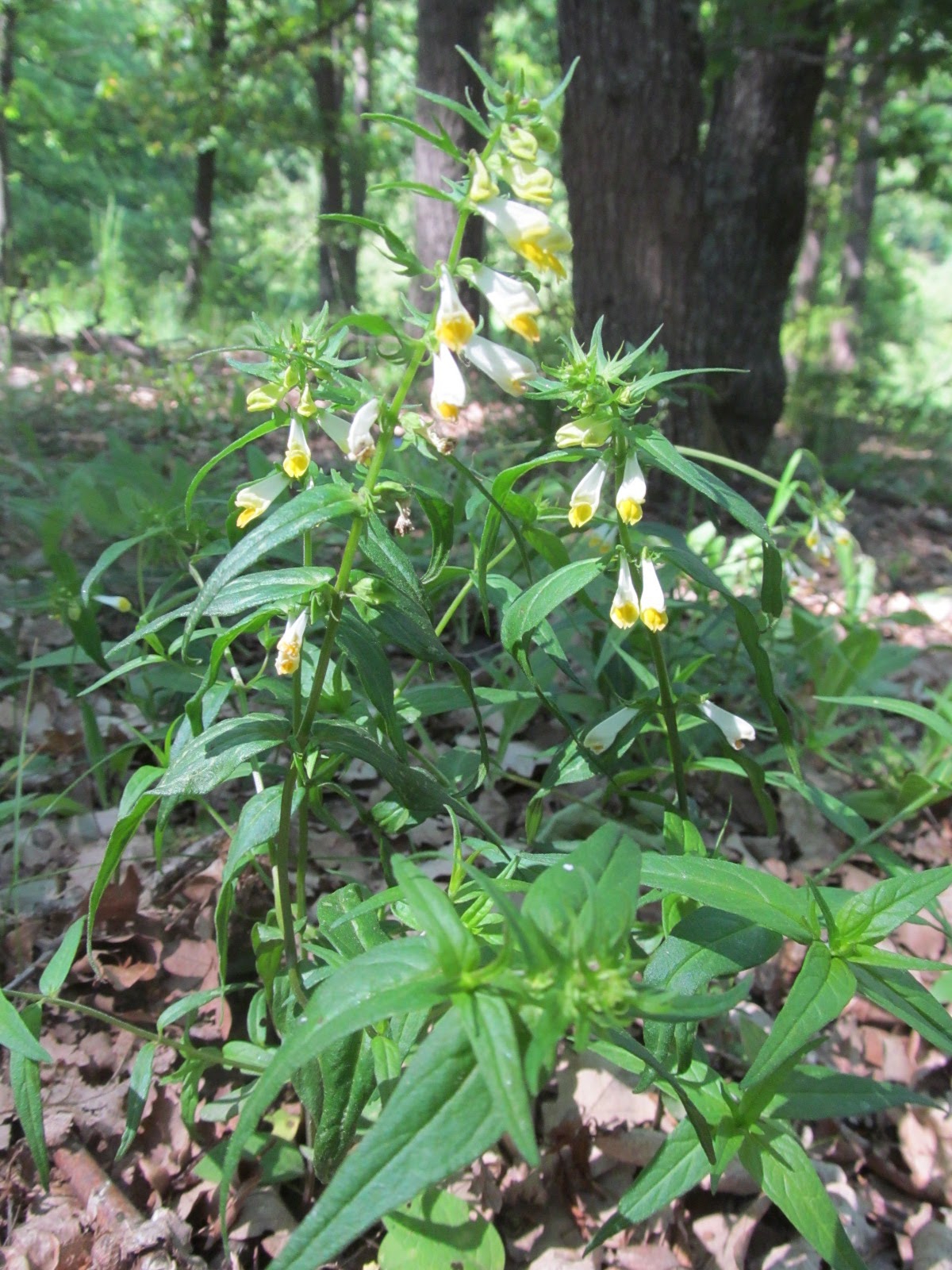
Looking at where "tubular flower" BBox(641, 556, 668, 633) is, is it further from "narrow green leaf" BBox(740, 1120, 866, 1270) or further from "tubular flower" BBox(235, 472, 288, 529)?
"narrow green leaf" BBox(740, 1120, 866, 1270)

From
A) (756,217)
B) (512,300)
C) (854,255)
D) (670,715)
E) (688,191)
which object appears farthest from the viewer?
(854,255)

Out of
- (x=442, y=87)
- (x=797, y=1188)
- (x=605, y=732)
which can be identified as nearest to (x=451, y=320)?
(x=605, y=732)

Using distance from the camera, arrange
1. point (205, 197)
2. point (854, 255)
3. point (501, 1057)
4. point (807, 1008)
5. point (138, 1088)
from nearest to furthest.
Answer: point (501, 1057) < point (807, 1008) < point (138, 1088) < point (205, 197) < point (854, 255)

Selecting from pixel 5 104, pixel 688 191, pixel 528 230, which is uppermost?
pixel 5 104

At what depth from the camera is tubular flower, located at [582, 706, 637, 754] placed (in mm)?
1513

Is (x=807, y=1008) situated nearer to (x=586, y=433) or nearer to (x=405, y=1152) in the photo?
(x=405, y=1152)

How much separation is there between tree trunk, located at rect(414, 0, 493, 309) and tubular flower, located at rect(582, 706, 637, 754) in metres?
4.42

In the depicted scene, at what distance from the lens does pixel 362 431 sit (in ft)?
4.00

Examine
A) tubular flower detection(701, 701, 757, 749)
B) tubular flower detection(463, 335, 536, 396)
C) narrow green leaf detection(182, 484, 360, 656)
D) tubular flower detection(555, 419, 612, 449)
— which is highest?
tubular flower detection(463, 335, 536, 396)

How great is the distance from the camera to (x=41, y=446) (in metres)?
3.91

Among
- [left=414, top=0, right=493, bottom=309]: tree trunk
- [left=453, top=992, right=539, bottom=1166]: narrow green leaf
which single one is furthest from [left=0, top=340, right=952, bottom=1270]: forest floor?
[left=414, top=0, right=493, bottom=309]: tree trunk

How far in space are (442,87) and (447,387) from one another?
19.4ft

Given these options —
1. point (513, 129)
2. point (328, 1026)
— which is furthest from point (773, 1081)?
point (513, 129)

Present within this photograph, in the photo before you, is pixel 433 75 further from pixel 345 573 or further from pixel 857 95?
pixel 345 573
